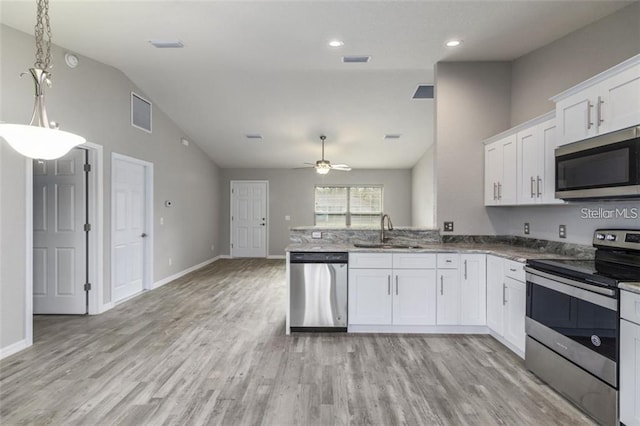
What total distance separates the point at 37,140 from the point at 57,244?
10.6 feet

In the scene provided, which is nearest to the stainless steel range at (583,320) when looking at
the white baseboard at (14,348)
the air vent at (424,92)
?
the air vent at (424,92)

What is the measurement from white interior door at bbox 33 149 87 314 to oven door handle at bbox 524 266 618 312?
487cm

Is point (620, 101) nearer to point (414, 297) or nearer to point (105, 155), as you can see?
point (414, 297)

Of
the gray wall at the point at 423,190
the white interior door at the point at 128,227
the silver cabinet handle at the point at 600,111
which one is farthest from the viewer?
the gray wall at the point at 423,190

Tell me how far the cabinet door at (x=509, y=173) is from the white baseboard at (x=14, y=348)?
5.00 meters

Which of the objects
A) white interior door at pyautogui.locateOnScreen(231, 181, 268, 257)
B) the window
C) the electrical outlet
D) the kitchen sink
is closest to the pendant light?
the kitchen sink

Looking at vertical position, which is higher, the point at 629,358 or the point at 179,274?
the point at 629,358

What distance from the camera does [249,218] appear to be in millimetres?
9203

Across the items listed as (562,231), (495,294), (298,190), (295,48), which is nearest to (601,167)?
(562,231)

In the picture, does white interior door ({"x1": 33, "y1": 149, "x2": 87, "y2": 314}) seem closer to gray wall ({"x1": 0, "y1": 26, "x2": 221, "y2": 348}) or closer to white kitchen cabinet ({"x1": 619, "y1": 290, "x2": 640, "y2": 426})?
gray wall ({"x1": 0, "y1": 26, "x2": 221, "y2": 348})

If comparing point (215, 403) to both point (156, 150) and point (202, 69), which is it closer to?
point (202, 69)

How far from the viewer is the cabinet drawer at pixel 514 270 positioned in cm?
286

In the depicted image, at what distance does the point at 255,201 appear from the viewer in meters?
9.21

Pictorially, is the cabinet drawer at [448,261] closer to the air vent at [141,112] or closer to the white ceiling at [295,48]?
the white ceiling at [295,48]
